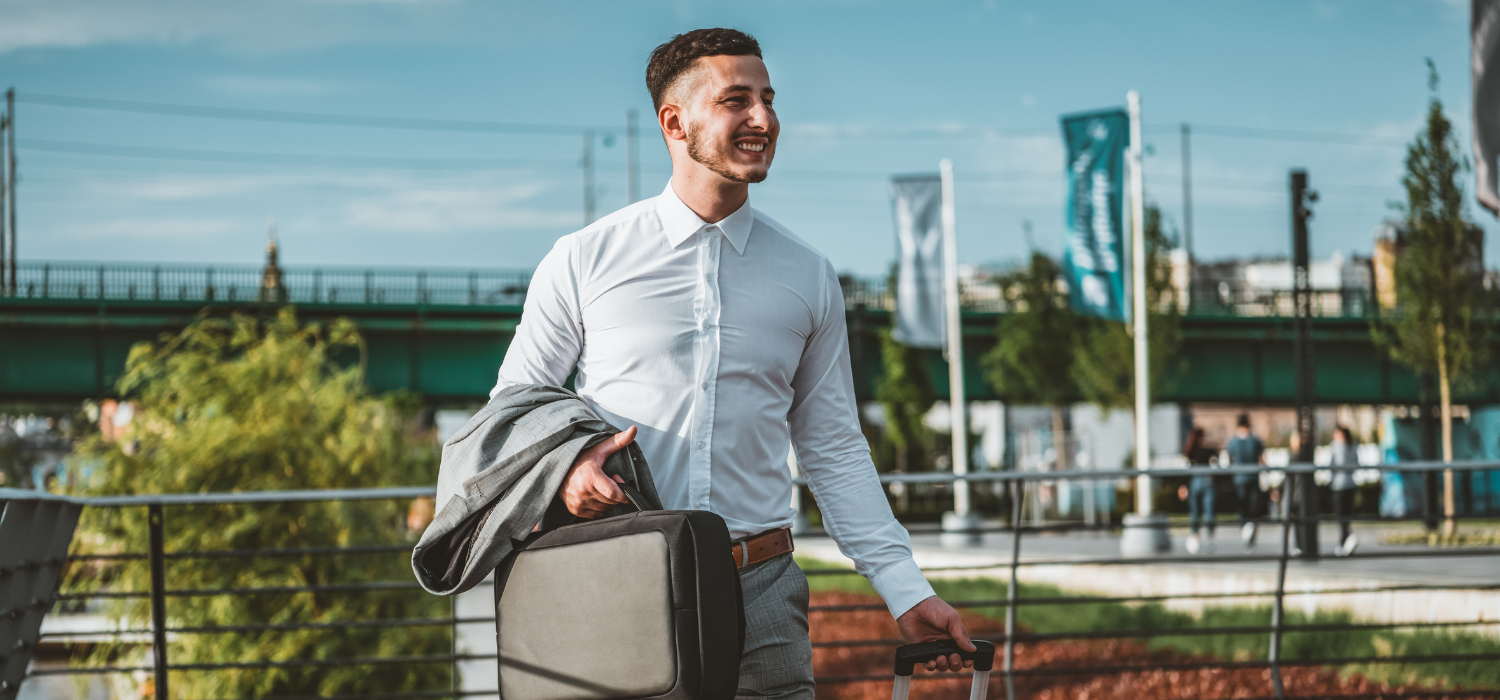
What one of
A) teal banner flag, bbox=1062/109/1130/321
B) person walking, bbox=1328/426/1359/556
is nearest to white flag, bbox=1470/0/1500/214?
person walking, bbox=1328/426/1359/556

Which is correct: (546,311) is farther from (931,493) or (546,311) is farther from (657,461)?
(931,493)

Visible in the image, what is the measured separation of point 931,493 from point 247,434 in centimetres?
3423

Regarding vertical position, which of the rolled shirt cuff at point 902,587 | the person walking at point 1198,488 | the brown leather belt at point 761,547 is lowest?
the person walking at point 1198,488

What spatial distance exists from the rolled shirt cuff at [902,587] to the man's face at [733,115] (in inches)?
30.8

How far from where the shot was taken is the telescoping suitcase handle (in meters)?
2.11

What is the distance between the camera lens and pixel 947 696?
34.8ft

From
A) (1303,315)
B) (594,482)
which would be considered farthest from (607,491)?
(1303,315)

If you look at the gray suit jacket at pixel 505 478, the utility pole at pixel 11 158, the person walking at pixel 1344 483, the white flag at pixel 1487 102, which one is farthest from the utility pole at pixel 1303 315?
the utility pole at pixel 11 158

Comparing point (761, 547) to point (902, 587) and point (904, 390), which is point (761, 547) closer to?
point (902, 587)

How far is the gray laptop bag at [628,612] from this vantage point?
1875 mm

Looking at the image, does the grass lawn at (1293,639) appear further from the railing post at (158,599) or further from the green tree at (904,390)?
the green tree at (904,390)

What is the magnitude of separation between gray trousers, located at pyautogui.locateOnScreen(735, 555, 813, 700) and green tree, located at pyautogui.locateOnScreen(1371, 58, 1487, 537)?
22.8 m

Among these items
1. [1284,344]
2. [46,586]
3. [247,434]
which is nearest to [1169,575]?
[247,434]

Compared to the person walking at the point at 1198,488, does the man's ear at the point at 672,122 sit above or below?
above
